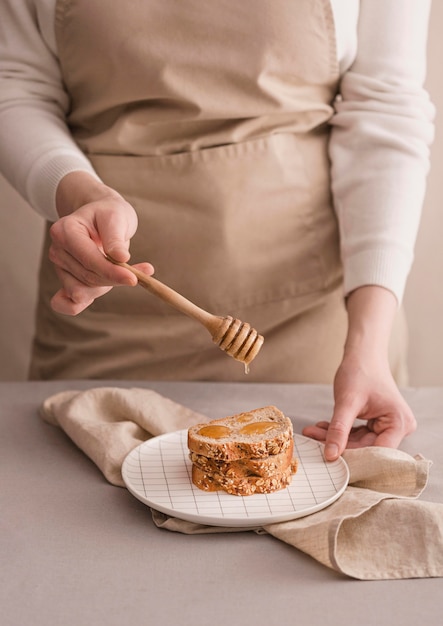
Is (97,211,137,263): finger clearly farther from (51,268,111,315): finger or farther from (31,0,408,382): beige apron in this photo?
(31,0,408,382): beige apron

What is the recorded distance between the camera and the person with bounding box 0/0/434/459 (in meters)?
1.23

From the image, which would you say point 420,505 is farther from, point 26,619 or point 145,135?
point 145,135

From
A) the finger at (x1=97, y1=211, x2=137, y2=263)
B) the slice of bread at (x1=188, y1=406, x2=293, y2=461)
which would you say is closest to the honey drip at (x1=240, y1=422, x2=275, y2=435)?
the slice of bread at (x1=188, y1=406, x2=293, y2=461)

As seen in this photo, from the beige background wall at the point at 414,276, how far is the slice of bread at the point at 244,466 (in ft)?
3.80

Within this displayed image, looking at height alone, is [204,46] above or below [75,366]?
above

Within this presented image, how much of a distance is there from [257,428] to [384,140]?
59cm

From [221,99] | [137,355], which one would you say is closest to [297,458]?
[137,355]

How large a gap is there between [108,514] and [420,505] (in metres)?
0.33

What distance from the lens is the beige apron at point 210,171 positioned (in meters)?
1.23

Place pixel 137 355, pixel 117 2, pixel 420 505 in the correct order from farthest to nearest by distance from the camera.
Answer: pixel 137 355 < pixel 117 2 < pixel 420 505

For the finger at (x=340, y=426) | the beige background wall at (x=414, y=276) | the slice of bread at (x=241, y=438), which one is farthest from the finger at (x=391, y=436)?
the beige background wall at (x=414, y=276)

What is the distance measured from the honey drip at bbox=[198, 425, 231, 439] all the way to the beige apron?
0.43 meters

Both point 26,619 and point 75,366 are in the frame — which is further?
point 75,366

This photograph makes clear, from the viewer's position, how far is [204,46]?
1.23m
